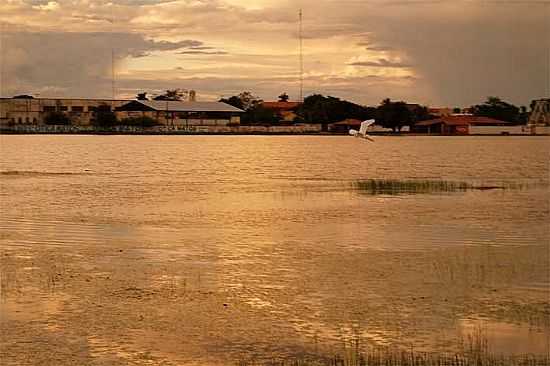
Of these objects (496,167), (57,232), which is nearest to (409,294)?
(57,232)

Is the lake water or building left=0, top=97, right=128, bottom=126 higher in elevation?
building left=0, top=97, right=128, bottom=126

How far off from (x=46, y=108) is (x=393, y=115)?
43.4 m

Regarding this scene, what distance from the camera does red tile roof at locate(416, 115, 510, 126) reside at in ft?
373

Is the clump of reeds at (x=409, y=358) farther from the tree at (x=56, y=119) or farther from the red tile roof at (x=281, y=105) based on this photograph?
the red tile roof at (x=281, y=105)

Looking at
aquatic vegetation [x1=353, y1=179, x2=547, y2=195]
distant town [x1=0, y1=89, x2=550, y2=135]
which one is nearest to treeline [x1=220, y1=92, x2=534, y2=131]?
distant town [x1=0, y1=89, x2=550, y2=135]

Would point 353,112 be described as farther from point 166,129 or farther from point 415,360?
point 415,360

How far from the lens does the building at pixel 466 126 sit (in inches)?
4444

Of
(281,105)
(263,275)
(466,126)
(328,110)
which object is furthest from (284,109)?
(263,275)

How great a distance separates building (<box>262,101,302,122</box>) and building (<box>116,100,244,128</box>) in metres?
8.54

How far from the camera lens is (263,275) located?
11.4m

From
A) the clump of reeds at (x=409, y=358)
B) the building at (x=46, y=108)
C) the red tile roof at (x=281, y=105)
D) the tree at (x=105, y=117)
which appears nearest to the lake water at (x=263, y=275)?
the clump of reeds at (x=409, y=358)

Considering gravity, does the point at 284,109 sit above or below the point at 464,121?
above

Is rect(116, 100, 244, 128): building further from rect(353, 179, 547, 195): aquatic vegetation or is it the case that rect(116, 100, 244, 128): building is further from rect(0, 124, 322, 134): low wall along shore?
rect(353, 179, 547, 195): aquatic vegetation

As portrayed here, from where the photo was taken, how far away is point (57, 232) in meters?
15.4
